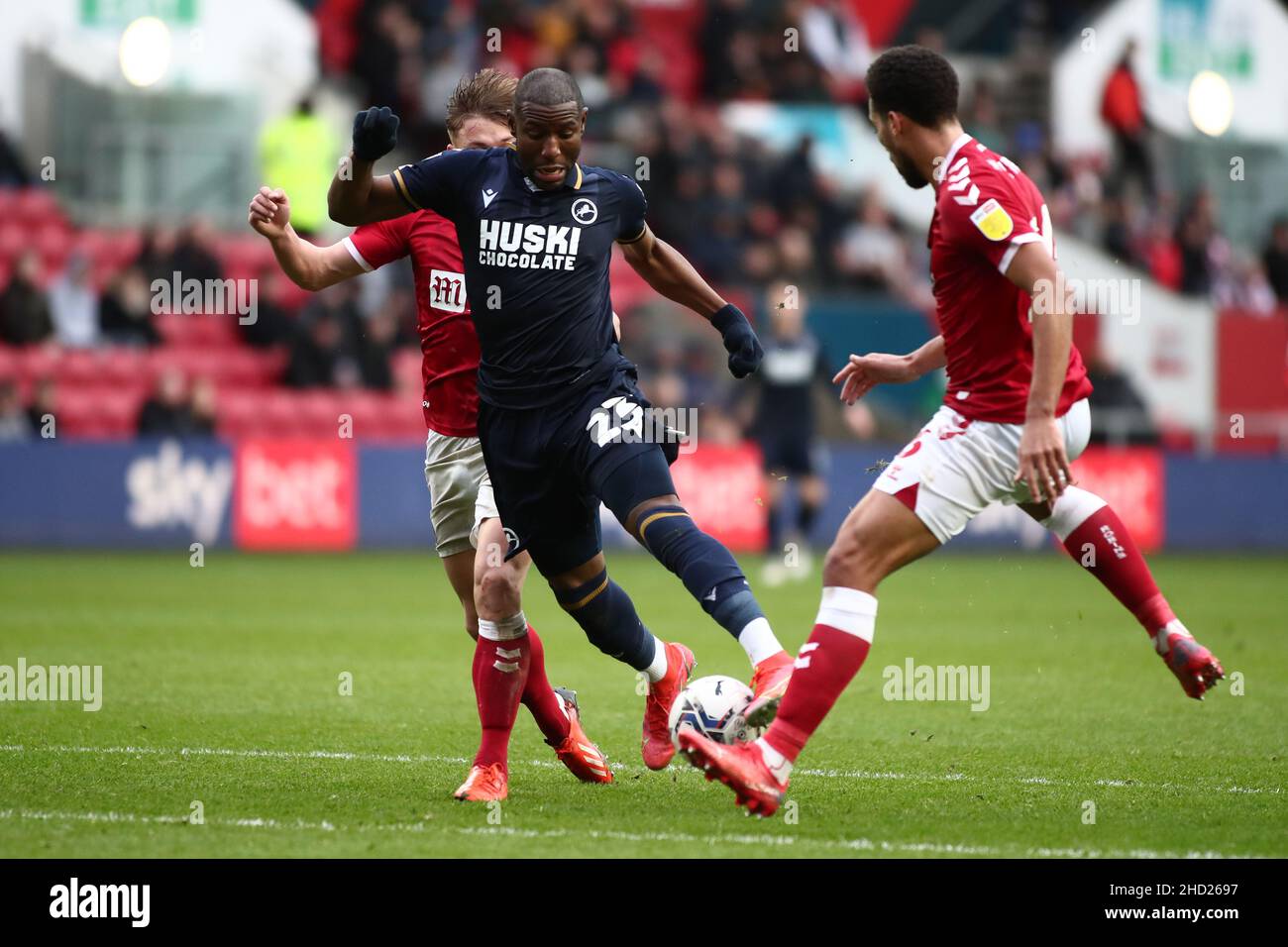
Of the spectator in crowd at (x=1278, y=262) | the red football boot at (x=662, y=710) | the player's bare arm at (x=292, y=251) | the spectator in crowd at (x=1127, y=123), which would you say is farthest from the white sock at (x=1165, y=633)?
the spectator in crowd at (x=1127, y=123)

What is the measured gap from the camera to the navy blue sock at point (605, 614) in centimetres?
627

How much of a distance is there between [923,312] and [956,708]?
12.3 metres

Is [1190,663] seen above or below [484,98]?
below

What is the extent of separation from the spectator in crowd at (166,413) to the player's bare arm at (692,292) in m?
12.4

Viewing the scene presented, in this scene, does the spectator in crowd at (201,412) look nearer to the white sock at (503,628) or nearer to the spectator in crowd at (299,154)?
the spectator in crowd at (299,154)

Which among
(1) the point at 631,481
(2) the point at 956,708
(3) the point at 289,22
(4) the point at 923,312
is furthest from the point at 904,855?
(3) the point at 289,22

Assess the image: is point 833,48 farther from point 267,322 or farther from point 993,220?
point 993,220

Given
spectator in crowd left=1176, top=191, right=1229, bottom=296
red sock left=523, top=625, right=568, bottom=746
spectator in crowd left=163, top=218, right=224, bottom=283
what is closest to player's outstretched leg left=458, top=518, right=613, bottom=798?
red sock left=523, top=625, right=568, bottom=746

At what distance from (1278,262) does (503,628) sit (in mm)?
19876

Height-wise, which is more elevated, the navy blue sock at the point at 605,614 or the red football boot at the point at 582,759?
the navy blue sock at the point at 605,614

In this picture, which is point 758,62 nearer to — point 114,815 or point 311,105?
Result: point 311,105

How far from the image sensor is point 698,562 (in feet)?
18.6

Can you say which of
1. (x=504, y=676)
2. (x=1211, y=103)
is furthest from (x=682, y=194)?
(x=504, y=676)

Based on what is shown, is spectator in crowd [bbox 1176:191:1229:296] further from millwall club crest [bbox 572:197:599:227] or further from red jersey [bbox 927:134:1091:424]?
millwall club crest [bbox 572:197:599:227]
